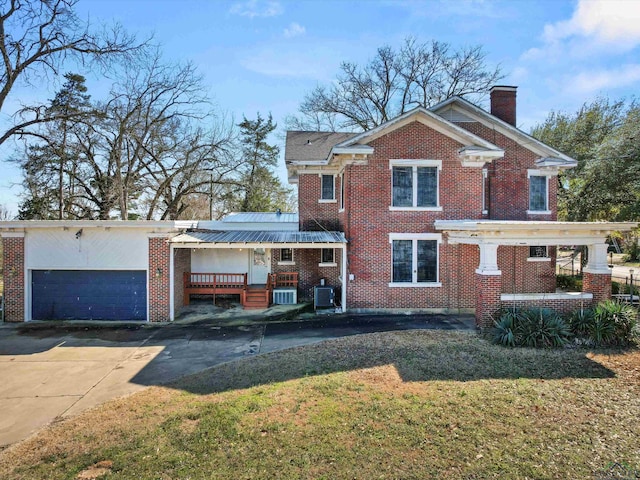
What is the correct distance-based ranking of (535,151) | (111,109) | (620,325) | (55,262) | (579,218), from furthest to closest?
(579,218), (111,109), (535,151), (55,262), (620,325)

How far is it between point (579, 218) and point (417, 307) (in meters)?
18.6

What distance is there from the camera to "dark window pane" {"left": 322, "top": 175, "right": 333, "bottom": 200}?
54.7 feet

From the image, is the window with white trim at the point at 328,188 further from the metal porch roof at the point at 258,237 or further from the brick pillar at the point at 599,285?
the brick pillar at the point at 599,285

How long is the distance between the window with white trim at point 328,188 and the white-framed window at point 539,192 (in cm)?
886

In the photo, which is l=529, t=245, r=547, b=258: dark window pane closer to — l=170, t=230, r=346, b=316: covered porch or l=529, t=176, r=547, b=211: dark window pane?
l=529, t=176, r=547, b=211: dark window pane

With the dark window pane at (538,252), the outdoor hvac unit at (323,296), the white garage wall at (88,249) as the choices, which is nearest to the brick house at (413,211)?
the outdoor hvac unit at (323,296)

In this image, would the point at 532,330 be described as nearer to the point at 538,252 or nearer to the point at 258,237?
the point at 538,252

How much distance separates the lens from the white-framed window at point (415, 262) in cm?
1366

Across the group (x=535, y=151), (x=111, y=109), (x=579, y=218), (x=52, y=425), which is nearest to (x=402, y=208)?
(x=535, y=151)

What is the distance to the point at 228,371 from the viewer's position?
8.05 meters

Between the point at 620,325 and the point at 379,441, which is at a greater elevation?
the point at 620,325

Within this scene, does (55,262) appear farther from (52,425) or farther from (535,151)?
(535,151)

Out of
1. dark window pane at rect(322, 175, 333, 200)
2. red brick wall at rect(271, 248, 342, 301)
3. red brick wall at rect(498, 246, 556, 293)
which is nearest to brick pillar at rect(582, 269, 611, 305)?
red brick wall at rect(498, 246, 556, 293)

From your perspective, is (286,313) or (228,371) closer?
(228,371)
